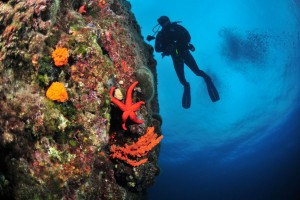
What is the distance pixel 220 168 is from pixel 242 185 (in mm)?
6421

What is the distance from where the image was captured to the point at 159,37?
11992 mm

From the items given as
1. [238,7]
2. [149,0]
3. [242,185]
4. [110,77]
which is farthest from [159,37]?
[242,185]

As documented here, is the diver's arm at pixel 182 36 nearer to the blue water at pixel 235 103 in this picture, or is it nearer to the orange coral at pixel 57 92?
the orange coral at pixel 57 92

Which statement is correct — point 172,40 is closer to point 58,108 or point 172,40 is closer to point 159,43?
point 159,43

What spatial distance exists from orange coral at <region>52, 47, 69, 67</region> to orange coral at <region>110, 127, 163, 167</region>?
176 centimetres

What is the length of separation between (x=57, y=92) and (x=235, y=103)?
39383mm

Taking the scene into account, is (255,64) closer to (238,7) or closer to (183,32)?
(238,7)

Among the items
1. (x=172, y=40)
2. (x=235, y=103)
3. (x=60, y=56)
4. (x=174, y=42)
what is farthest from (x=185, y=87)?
(x=235, y=103)

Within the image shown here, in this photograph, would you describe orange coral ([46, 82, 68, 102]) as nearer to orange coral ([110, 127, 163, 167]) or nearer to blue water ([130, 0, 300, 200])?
orange coral ([110, 127, 163, 167])

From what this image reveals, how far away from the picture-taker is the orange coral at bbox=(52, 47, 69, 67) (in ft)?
11.3

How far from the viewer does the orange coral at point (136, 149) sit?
432cm

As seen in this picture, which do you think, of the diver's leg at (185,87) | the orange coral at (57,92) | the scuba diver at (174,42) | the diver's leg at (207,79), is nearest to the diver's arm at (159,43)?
the scuba diver at (174,42)

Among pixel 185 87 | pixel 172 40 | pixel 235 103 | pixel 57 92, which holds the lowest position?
pixel 57 92

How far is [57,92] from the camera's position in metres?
3.21
